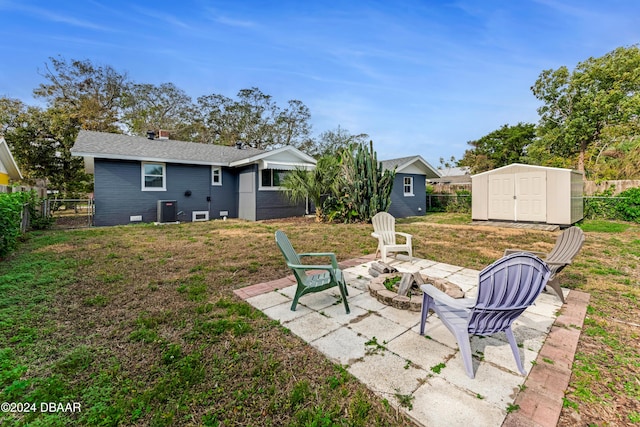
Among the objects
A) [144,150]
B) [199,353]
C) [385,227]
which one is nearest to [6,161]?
[144,150]

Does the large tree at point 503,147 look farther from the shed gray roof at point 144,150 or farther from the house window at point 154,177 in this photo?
the house window at point 154,177

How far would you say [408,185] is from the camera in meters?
15.4

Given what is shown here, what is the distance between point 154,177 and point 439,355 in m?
12.1

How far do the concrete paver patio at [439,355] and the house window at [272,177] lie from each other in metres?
8.89

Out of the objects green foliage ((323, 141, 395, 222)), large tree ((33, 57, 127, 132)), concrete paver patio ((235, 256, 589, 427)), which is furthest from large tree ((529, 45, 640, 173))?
large tree ((33, 57, 127, 132))

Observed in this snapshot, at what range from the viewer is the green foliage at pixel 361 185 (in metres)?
10.5

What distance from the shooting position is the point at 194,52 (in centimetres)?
1112

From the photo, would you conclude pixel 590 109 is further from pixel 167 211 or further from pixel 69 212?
pixel 69 212

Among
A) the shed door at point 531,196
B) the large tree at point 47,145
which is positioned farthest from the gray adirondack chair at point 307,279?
the large tree at point 47,145

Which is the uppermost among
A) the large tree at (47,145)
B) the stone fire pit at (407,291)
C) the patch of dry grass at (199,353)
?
the large tree at (47,145)

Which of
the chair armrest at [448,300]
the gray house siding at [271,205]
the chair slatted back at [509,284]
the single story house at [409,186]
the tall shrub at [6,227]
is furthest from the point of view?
the single story house at [409,186]

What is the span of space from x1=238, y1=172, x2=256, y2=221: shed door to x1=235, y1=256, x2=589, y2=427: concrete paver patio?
861cm

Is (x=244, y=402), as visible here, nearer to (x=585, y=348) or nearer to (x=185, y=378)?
(x=185, y=378)

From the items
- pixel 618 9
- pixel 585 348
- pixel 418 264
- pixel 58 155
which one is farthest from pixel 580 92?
pixel 58 155
